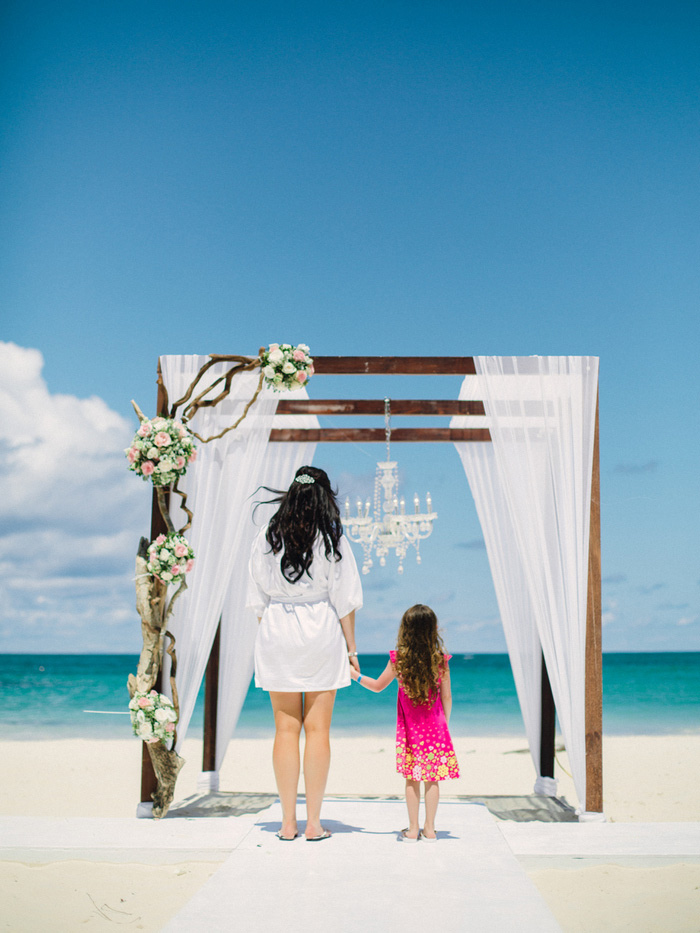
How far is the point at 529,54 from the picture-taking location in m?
7.45

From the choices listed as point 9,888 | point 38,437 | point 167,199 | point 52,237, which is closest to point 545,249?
point 167,199

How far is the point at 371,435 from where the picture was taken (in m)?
4.82

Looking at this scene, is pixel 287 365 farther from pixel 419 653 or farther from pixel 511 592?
pixel 511 592

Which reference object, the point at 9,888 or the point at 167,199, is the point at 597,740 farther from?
the point at 167,199

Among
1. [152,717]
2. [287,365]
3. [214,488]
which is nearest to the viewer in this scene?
[152,717]

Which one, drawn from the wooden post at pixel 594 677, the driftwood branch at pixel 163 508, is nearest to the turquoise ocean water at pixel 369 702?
the driftwood branch at pixel 163 508

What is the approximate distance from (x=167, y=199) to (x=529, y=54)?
6602mm

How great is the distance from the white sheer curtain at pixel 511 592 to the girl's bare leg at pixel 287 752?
1716 mm

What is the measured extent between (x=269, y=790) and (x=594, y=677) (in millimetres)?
4935

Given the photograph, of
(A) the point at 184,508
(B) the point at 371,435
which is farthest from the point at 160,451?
(B) the point at 371,435

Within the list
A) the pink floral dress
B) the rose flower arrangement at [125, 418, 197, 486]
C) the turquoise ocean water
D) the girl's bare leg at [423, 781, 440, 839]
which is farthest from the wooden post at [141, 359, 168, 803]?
the turquoise ocean water

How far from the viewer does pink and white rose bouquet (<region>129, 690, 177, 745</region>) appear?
3.68m

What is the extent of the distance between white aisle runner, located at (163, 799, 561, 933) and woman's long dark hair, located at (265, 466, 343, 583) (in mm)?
1089

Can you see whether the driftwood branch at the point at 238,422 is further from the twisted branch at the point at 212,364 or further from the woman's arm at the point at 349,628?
the woman's arm at the point at 349,628
